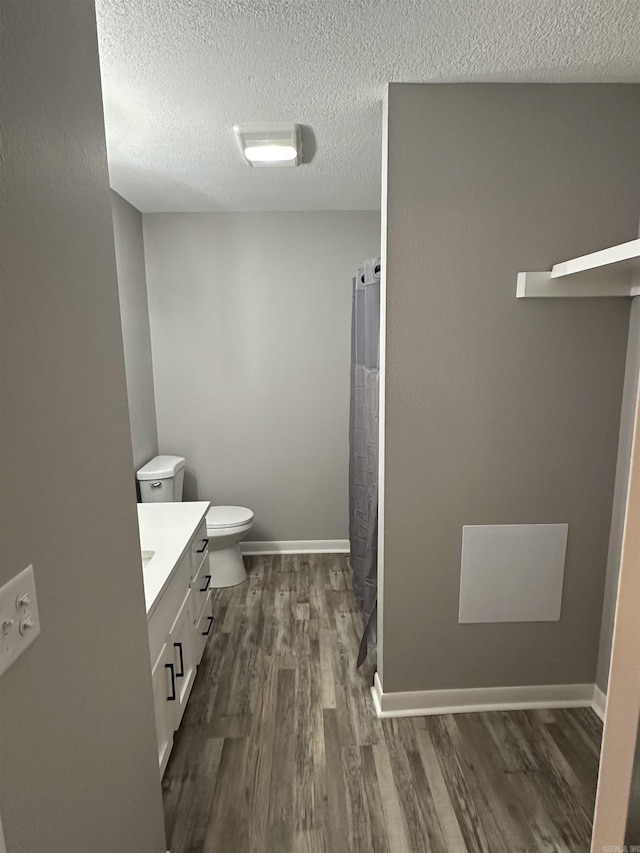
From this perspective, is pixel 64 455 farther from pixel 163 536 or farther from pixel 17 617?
pixel 163 536

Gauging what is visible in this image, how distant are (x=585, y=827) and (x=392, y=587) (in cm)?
95

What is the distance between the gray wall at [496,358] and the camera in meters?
1.75

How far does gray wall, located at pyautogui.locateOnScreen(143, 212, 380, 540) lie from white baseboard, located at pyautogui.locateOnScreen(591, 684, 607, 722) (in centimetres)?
191

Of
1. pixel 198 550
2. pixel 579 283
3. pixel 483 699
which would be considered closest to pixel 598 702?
pixel 483 699

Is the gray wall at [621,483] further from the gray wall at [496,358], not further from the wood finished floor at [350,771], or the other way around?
the wood finished floor at [350,771]

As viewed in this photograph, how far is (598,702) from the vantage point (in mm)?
2086

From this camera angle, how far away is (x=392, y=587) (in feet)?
6.63

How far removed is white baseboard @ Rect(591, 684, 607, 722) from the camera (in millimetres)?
2057

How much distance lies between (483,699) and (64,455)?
204cm

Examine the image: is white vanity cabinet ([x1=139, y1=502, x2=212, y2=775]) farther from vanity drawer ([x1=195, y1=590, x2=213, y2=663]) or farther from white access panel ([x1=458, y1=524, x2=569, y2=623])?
white access panel ([x1=458, y1=524, x2=569, y2=623])

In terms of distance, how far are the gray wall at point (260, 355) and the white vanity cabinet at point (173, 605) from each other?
3.72 ft

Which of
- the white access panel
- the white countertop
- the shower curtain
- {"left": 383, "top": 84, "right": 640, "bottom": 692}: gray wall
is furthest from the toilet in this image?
the white access panel

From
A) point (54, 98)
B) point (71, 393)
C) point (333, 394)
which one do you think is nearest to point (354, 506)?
point (333, 394)

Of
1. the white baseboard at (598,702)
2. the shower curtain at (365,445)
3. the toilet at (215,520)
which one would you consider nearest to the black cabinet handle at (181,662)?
the shower curtain at (365,445)
